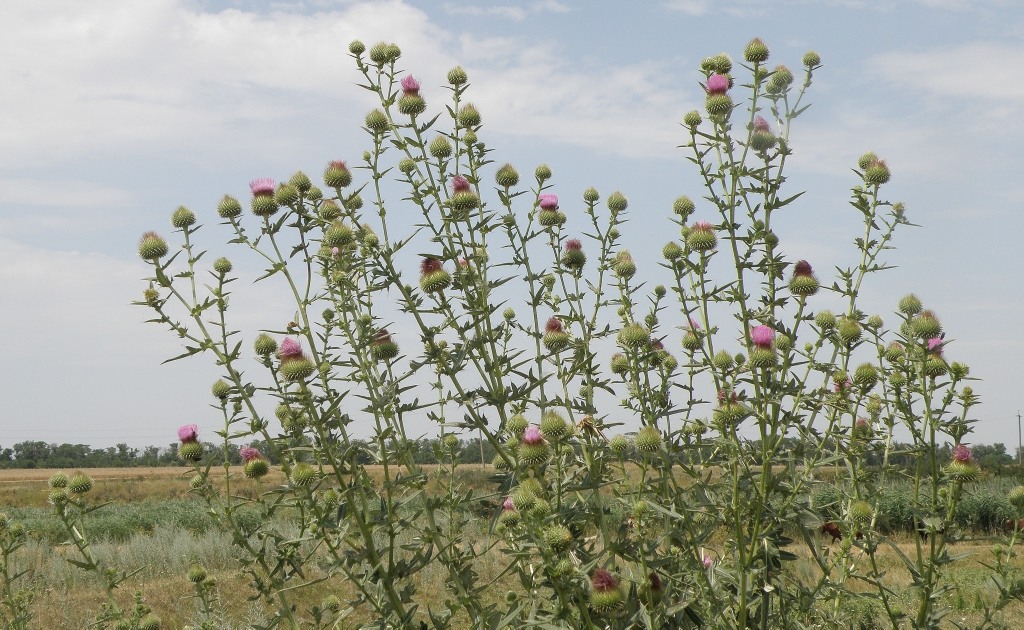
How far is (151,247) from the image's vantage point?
16.5 ft

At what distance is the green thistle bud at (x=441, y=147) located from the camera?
17.1ft

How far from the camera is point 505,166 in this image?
545cm

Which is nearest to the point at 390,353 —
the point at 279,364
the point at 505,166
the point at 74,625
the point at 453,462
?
the point at 279,364

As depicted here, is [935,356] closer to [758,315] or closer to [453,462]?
[758,315]

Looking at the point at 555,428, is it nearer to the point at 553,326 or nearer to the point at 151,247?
the point at 553,326

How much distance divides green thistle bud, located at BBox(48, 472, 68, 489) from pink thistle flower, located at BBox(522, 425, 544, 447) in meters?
3.15

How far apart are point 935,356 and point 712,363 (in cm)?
167

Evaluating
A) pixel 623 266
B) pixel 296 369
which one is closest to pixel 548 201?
pixel 623 266

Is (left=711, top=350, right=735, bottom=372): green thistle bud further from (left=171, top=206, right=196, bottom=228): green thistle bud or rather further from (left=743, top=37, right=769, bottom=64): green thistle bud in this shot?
(left=171, top=206, right=196, bottom=228): green thistle bud

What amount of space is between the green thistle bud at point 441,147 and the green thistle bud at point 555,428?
2.01 m

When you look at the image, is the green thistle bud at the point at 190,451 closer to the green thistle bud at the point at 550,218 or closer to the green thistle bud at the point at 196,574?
the green thistle bud at the point at 196,574

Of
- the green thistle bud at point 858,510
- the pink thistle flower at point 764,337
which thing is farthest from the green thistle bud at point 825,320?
the green thistle bud at point 858,510

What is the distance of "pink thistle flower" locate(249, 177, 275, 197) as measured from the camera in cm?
502

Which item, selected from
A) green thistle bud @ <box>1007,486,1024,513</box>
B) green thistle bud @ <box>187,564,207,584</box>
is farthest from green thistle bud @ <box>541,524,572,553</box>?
green thistle bud @ <box>1007,486,1024,513</box>
